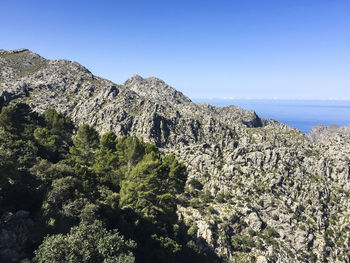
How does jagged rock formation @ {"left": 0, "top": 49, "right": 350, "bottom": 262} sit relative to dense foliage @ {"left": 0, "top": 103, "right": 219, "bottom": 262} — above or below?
below

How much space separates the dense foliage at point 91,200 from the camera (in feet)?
63.6

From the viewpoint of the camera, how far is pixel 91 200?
29.2 m

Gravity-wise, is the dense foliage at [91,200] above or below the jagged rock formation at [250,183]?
above

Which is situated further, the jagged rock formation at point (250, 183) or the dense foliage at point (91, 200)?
the jagged rock formation at point (250, 183)

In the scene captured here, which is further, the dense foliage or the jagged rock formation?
the jagged rock formation

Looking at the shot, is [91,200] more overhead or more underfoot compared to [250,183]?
more overhead

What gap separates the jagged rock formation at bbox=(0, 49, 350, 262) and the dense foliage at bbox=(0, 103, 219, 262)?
16057 millimetres

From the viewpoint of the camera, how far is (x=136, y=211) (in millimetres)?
35938

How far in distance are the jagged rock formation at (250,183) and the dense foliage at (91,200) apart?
52.7 feet

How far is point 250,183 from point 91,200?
6448cm

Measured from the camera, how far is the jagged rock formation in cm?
5675

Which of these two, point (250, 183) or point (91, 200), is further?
point (250, 183)

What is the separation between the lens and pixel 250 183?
253 ft

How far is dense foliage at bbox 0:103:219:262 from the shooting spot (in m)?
19.4
